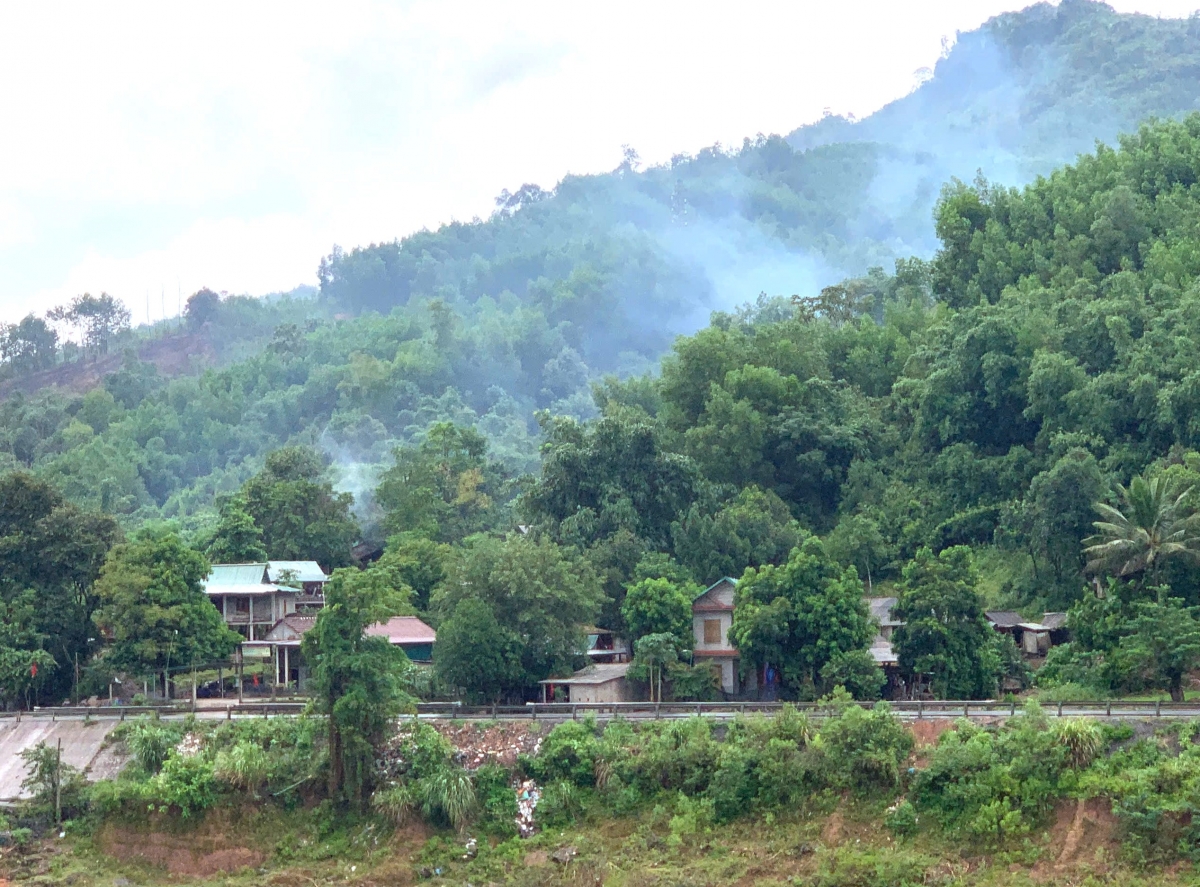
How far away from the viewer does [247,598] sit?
2021 inches

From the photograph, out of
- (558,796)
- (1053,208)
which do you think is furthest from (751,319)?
(558,796)

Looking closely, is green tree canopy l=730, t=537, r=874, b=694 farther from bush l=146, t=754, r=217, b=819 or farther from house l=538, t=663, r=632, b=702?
bush l=146, t=754, r=217, b=819

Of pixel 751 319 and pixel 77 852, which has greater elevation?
pixel 751 319

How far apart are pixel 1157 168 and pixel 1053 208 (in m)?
4.37

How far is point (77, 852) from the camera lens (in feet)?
114

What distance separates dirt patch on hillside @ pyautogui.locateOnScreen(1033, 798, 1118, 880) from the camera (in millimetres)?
29875

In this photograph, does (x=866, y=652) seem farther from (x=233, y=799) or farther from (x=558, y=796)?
(x=233, y=799)

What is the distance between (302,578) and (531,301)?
106m

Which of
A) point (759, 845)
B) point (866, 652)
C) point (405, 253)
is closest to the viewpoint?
point (759, 845)

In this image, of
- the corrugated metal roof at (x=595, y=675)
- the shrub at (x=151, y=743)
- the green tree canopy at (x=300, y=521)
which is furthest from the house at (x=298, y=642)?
the green tree canopy at (x=300, y=521)

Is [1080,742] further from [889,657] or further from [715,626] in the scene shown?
[715,626]

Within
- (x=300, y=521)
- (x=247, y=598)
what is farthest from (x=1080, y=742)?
(x=300, y=521)

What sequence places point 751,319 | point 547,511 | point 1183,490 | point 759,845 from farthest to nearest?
point 751,319 → point 547,511 → point 1183,490 → point 759,845

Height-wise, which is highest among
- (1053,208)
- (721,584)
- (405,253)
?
(405,253)
